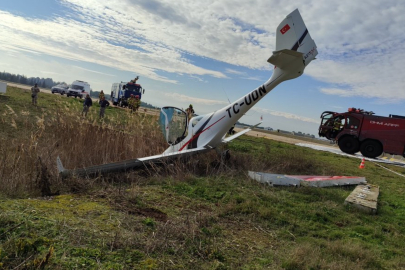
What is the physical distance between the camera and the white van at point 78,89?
41.4 m

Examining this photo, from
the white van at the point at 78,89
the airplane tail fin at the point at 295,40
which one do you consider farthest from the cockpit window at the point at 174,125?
the white van at the point at 78,89

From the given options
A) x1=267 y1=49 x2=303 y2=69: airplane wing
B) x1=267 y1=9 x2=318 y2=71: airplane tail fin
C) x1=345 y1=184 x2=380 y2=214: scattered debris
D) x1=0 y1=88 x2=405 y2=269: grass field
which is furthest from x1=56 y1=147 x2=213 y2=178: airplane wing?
x1=345 y1=184 x2=380 y2=214: scattered debris

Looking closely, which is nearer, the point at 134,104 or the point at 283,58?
the point at 283,58

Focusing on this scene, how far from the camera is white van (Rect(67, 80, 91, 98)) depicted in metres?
41.4

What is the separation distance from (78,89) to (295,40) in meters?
40.0

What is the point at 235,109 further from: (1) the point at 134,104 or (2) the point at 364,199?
(1) the point at 134,104

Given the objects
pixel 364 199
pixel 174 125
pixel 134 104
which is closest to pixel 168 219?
pixel 364 199

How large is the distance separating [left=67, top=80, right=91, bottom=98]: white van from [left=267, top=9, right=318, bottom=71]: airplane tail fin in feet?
128

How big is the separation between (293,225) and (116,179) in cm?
352

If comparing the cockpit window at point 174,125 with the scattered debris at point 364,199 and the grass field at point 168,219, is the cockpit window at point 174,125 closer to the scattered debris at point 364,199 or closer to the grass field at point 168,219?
the grass field at point 168,219

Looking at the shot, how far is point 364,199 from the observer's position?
245 inches

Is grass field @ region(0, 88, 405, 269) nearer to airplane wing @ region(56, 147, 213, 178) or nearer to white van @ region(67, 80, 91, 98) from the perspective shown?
airplane wing @ region(56, 147, 213, 178)

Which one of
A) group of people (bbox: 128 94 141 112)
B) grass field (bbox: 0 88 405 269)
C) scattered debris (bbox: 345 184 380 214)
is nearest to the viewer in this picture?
grass field (bbox: 0 88 405 269)

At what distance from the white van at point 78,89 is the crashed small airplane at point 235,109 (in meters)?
36.8
